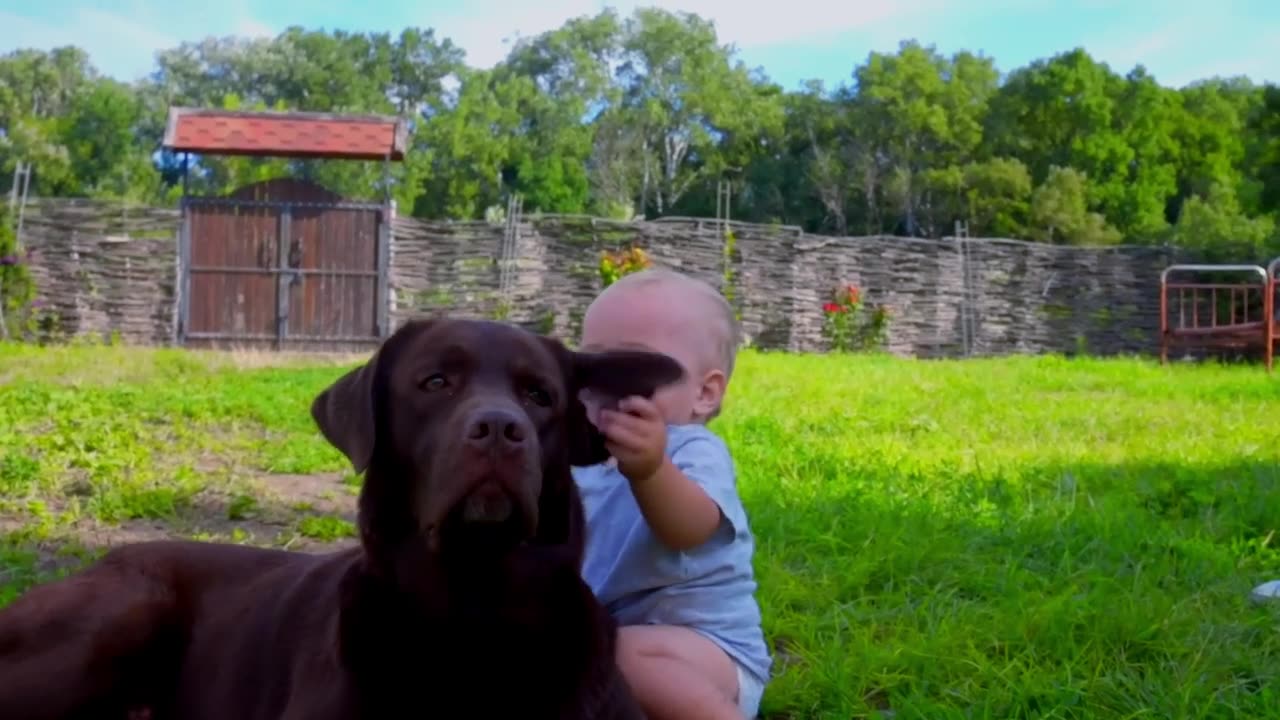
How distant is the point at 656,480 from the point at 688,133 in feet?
201

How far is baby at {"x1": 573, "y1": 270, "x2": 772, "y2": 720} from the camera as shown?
8.37ft

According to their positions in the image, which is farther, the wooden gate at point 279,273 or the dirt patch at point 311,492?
the wooden gate at point 279,273

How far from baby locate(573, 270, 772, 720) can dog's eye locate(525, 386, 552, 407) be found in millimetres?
233

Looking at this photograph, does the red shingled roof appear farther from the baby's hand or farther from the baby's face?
the baby's hand

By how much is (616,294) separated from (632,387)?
28.2 inches

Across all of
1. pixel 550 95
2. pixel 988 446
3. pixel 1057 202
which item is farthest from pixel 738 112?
pixel 988 446

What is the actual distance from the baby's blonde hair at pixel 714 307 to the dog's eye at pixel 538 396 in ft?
2.82

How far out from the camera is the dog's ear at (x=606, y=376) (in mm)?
2209

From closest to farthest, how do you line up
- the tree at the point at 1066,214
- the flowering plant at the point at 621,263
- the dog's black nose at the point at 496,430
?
the dog's black nose at the point at 496,430 < the flowering plant at the point at 621,263 < the tree at the point at 1066,214

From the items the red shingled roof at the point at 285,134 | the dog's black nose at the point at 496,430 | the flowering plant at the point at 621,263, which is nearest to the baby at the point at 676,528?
the dog's black nose at the point at 496,430

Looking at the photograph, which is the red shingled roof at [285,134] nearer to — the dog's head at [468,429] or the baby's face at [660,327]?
the baby's face at [660,327]

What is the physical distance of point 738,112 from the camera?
62406mm

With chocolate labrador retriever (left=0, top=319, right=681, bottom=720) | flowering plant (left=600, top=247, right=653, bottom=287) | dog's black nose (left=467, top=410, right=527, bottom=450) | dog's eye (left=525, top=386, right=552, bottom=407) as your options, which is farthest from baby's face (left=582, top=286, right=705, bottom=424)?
flowering plant (left=600, top=247, right=653, bottom=287)

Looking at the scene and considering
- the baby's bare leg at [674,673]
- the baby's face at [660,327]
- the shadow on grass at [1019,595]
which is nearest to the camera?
the baby's bare leg at [674,673]
